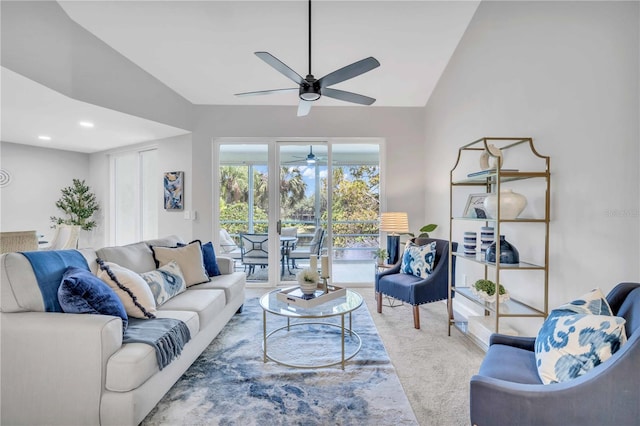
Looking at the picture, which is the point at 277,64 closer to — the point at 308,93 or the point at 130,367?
the point at 308,93

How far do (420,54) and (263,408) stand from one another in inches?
152

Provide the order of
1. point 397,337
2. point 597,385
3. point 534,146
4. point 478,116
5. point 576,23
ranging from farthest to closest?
point 478,116, point 397,337, point 534,146, point 576,23, point 597,385

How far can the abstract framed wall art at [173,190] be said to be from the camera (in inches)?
180

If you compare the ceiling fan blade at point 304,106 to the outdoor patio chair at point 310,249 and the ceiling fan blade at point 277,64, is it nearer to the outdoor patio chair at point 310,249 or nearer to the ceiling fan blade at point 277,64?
the ceiling fan blade at point 277,64

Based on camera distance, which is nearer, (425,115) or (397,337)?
(397,337)

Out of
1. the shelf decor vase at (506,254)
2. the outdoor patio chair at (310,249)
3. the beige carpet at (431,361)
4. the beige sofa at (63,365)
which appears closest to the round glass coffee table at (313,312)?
the beige carpet at (431,361)

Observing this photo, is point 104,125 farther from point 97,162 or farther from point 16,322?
point 16,322

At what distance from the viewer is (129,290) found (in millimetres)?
2031

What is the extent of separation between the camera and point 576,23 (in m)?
2.01

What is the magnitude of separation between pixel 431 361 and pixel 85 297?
2417 millimetres

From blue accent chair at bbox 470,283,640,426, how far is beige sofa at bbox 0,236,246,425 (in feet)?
5.51

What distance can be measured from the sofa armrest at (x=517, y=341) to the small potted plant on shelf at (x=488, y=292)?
698 mm

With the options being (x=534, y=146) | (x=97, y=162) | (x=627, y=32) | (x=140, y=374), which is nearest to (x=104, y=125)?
(x=97, y=162)

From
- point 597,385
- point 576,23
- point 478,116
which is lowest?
point 597,385
